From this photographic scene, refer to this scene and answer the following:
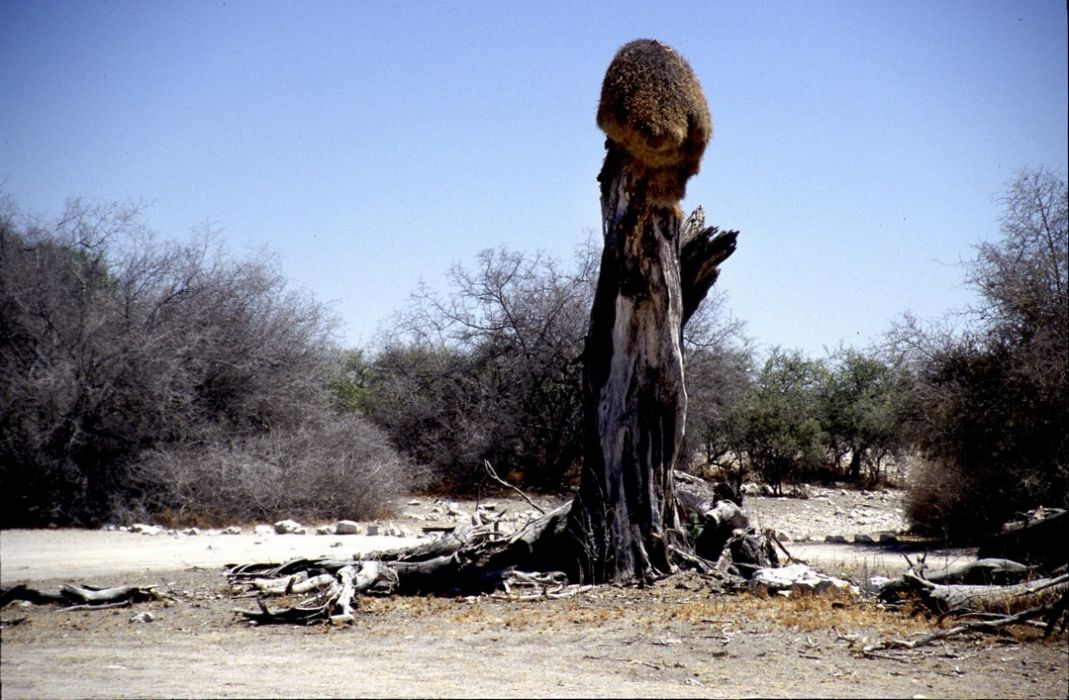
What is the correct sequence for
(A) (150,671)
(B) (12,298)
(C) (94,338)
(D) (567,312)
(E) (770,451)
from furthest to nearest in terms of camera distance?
(E) (770,451), (D) (567,312), (C) (94,338), (B) (12,298), (A) (150,671)

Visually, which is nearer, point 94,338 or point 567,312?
point 94,338

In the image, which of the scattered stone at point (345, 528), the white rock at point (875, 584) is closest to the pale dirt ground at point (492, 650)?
the white rock at point (875, 584)

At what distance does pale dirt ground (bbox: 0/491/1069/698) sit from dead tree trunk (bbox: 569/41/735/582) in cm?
62

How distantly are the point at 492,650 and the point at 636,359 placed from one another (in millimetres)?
3979

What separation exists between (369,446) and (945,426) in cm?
1081

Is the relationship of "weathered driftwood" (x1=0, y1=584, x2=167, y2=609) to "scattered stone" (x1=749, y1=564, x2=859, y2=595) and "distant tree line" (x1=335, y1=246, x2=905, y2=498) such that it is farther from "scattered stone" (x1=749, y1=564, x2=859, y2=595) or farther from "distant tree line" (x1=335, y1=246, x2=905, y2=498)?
"distant tree line" (x1=335, y1=246, x2=905, y2=498)

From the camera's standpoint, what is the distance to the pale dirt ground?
5781 mm

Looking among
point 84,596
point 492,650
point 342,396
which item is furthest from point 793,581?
point 342,396

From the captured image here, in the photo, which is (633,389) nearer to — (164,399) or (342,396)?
(164,399)

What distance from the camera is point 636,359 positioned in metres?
10.2

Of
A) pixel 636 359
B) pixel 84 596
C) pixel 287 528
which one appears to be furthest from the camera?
pixel 287 528

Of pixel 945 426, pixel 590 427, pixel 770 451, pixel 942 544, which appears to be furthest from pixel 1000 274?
pixel 770 451

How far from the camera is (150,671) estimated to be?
5.97m

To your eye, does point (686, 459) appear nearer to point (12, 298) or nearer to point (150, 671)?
point (12, 298)
